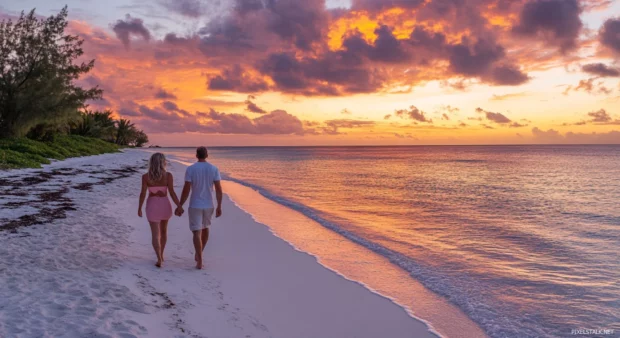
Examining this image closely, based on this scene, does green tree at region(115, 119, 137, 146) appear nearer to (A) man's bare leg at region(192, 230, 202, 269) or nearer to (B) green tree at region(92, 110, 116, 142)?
(B) green tree at region(92, 110, 116, 142)

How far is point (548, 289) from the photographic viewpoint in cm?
797

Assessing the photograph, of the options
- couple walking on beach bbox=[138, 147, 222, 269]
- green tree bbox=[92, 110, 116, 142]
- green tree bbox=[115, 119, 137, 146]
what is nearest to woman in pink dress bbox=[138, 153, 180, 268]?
couple walking on beach bbox=[138, 147, 222, 269]

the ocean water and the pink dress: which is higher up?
the pink dress

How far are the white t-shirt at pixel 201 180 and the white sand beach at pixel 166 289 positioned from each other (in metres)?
1.29

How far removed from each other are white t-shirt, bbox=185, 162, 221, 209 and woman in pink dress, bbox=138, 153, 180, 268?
33 centimetres

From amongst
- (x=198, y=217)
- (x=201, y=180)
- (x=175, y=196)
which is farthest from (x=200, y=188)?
(x=198, y=217)

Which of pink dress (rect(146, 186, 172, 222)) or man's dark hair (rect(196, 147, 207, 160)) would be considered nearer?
man's dark hair (rect(196, 147, 207, 160))

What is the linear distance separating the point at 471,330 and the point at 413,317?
84 cm

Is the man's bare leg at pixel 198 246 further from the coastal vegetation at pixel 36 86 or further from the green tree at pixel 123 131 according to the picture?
the green tree at pixel 123 131

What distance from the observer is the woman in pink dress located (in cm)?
692

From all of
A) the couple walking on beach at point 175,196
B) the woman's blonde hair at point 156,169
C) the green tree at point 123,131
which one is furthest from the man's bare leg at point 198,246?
the green tree at point 123,131

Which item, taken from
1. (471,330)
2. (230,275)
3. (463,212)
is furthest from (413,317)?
(463,212)

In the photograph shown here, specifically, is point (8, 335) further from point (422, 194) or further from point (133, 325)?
point (422, 194)

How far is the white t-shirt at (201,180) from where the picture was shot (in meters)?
7.15
